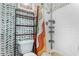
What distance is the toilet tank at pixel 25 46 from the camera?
1579mm

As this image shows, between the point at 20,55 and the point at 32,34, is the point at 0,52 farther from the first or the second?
the point at 32,34

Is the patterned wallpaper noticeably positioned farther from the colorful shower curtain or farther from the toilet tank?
the colorful shower curtain

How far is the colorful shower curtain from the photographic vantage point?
1572mm

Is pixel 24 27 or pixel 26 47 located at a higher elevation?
pixel 24 27

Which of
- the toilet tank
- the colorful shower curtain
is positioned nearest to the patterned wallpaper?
the toilet tank

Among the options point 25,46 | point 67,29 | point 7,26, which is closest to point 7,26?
point 7,26

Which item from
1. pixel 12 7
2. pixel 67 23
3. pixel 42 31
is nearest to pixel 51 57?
pixel 42 31

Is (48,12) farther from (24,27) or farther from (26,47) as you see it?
(26,47)

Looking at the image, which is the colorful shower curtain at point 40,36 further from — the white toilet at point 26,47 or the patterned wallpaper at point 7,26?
the patterned wallpaper at point 7,26

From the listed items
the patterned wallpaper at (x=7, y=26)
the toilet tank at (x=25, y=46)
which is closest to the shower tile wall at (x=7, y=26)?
the patterned wallpaper at (x=7, y=26)

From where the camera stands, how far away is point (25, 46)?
1.58 metres

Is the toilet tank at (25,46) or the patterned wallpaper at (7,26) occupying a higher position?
the patterned wallpaper at (7,26)

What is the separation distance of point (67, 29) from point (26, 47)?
584 mm

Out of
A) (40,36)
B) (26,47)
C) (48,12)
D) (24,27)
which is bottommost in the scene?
(26,47)
